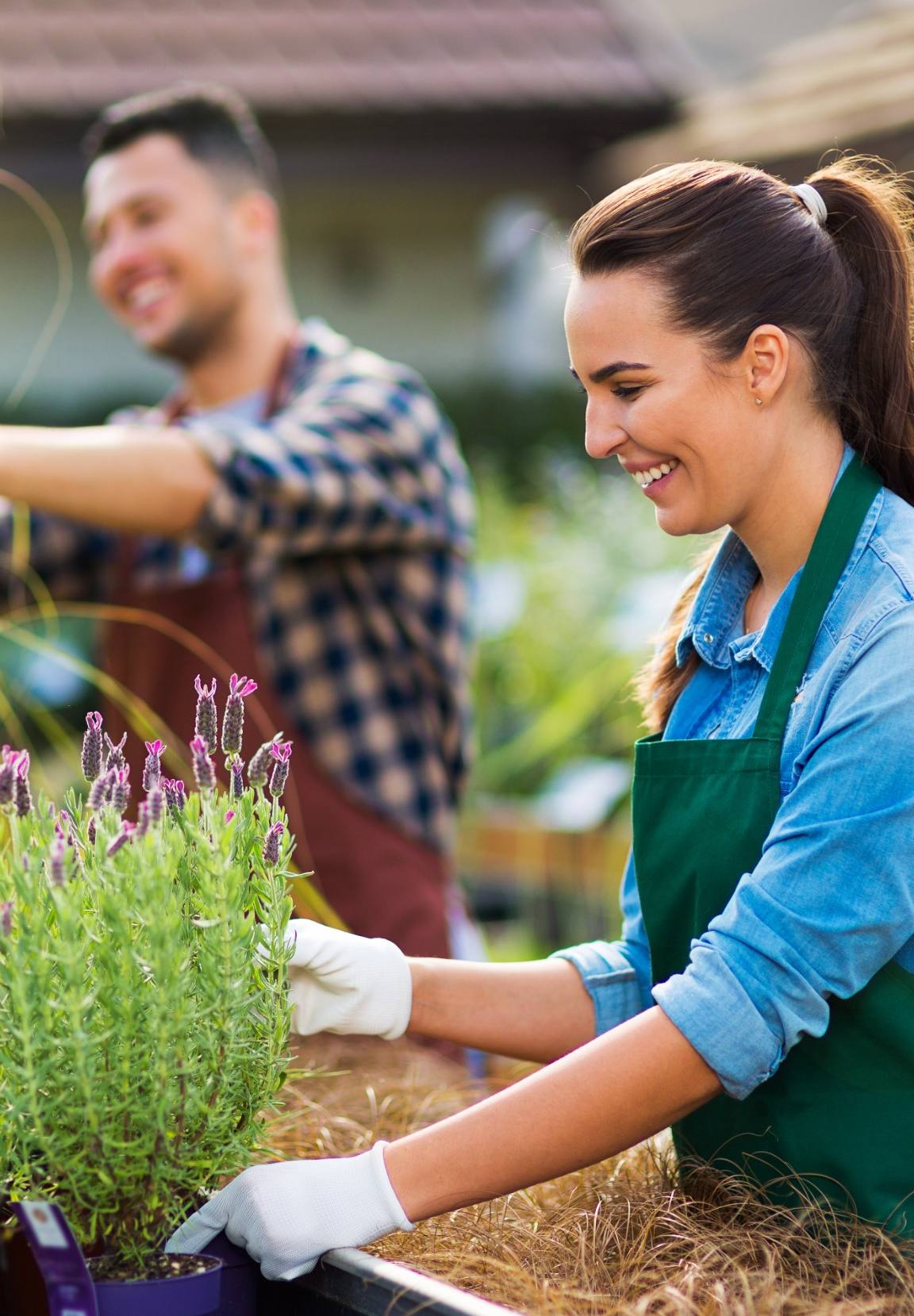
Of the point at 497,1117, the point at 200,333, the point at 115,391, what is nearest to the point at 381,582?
the point at 200,333

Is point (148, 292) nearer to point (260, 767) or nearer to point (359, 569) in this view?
point (359, 569)

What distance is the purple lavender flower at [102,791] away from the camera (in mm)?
1003

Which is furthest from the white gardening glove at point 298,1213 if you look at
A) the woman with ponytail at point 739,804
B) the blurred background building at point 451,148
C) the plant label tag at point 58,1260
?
the blurred background building at point 451,148

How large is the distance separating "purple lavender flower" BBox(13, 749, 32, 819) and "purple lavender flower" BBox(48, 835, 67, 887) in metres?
0.07

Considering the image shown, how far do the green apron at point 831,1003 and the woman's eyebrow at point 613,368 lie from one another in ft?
Result: 0.63

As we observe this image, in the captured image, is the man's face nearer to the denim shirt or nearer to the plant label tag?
the denim shirt

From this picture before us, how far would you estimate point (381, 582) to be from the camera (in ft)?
Answer: 7.78

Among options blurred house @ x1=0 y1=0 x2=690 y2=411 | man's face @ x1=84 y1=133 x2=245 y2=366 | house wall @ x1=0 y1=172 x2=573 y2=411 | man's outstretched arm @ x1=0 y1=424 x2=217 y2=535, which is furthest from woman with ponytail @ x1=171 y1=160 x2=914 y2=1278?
house wall @ x1=0 y1=172 x2=573 y2=411

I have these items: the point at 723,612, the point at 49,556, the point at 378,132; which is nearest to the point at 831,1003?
the point at 723,612

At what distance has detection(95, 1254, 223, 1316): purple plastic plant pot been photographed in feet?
3.02

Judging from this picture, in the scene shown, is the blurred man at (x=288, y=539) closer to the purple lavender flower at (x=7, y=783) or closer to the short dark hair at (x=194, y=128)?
the short dark hair at (x=194, y=128)

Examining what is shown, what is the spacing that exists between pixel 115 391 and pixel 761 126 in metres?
3.10

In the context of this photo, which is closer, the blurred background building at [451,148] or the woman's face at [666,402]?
the woman's face at [666,402]

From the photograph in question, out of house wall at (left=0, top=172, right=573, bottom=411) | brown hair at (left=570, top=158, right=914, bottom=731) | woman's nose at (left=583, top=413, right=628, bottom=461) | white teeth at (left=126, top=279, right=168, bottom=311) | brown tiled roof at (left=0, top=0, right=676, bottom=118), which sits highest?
brown tiled roof at (left=0, top=0, right=676, bottom=118)
